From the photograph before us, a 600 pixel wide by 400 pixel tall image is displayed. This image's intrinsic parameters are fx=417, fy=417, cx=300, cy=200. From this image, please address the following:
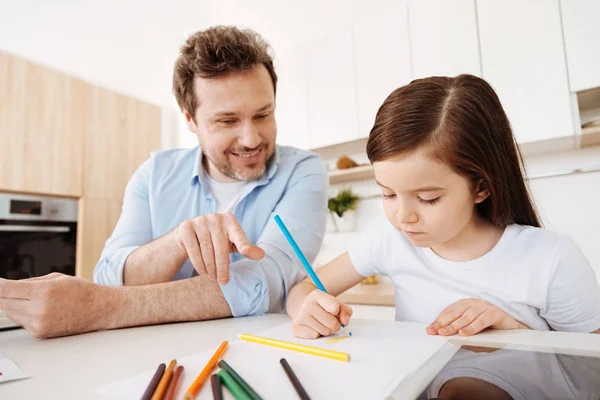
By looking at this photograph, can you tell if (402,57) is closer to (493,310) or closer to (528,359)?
(493,310)

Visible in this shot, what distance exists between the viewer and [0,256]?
7.02 feet

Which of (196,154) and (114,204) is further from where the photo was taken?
(114,204)

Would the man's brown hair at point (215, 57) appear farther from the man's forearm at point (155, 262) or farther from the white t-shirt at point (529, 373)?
the white t-shirt at point (529, 373)

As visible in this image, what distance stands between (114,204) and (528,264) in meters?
2.48

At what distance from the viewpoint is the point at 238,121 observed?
1.15 meters

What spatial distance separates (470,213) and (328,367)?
455 mm

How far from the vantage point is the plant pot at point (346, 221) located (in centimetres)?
246

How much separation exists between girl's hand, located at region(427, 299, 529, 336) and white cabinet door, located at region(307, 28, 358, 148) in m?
1.74

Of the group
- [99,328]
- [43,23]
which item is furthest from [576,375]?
[43,23]

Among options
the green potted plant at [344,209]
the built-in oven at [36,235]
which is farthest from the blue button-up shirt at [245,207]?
the built-in oven at [36,235]

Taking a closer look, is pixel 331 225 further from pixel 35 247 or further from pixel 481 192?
pixel 481 192

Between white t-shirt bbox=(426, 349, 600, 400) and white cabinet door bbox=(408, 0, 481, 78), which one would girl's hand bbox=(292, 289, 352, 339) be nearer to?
white t-shirt bbox=(426, 349, 600, 400)

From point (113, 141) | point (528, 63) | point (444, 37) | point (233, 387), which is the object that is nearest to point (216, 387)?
point (233, 387)

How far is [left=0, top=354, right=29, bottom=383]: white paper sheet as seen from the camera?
43 cm
